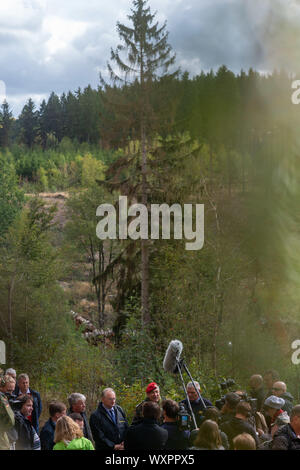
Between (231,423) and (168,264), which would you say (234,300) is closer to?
(168,264)

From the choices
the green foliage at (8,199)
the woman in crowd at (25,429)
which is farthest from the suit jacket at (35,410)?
the green foliage at (8,199)

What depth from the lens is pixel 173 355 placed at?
220 inches

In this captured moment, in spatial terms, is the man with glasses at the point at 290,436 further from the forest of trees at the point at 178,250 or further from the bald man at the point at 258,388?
the forest of trees at the point at 178,250

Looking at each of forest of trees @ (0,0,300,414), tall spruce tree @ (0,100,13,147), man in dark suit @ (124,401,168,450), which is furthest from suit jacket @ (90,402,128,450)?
tall spruce tree @ (0,100,13,147)

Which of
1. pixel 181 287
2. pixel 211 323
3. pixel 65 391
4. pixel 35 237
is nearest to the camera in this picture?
pixel 65 391

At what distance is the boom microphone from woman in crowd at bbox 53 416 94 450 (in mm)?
1660

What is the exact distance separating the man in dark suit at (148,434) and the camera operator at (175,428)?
141 mm

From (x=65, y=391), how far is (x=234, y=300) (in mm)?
5905

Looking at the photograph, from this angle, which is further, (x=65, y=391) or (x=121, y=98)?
(x=121, y=98)

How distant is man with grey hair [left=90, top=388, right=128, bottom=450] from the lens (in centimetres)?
521

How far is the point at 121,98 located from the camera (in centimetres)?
2161

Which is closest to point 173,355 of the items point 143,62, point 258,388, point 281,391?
point 281,391

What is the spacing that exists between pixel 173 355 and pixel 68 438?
1786mm
